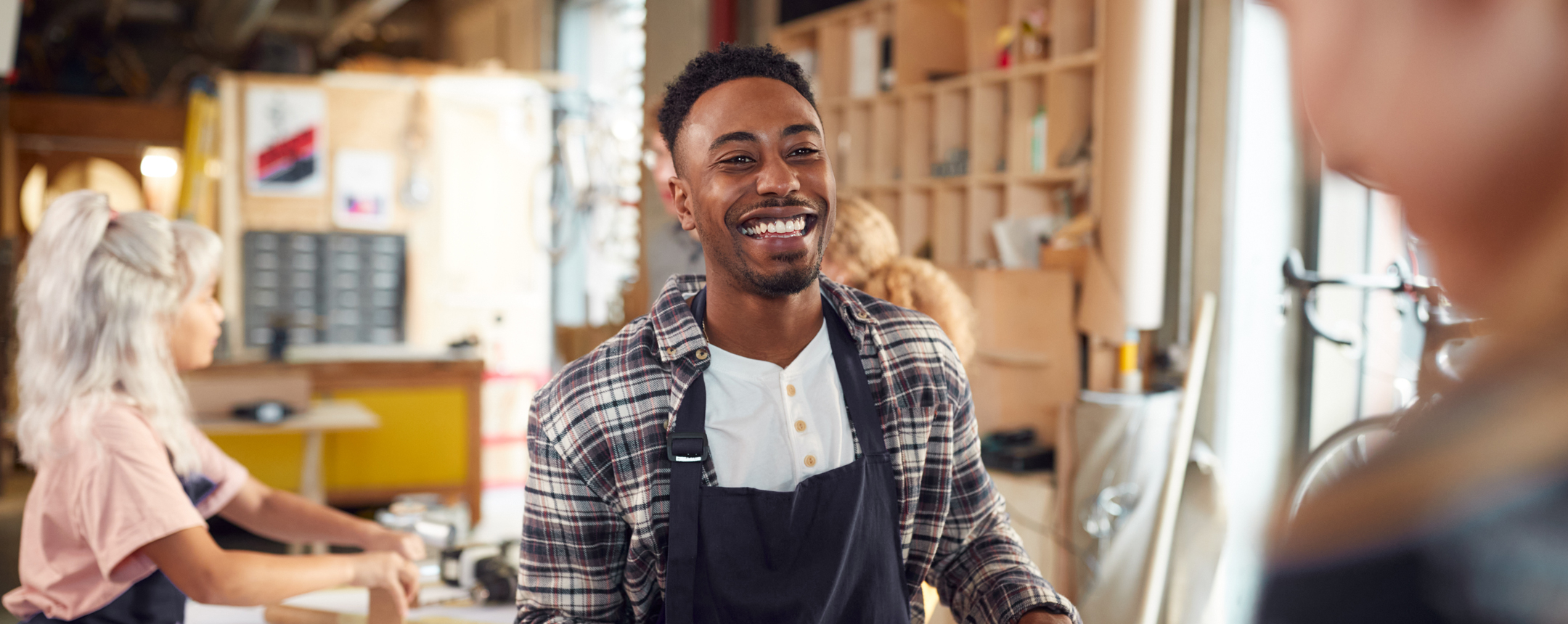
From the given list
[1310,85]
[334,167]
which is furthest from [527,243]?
[1310,85]

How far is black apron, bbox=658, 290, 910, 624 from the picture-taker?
1344 millimetres

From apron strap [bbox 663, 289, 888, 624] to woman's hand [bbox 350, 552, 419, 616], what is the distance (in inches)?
28.6

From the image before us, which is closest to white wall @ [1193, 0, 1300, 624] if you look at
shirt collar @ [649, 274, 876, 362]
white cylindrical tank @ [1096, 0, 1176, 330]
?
white cylindrical tank @ [1096, 0, 1176, 330]

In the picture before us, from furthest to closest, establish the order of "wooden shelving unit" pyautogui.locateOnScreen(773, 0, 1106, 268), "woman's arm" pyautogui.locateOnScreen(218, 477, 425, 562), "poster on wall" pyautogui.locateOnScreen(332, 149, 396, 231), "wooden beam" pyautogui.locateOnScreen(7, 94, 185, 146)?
"wooden beam" pyautogui.locateOnScreen(7, 94, 185, 146) < "poster on wall" pyautogui.locateOnScreen(332, 149, 396, 231) < "wooden shelving unit" pyautogui.locateOnScreen(773, 0, 1106, 268) < "woman's arm" pyautogui.locateOnScreen(218, 477, 425, 562)

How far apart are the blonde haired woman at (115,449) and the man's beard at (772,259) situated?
0.90 meters

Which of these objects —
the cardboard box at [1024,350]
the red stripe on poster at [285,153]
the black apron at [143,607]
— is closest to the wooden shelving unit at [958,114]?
the cardboard box at [1024,350]

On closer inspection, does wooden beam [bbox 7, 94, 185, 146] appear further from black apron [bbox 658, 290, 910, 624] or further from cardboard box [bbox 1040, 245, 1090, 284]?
black apron [bbox 658, 290, 910, 624]

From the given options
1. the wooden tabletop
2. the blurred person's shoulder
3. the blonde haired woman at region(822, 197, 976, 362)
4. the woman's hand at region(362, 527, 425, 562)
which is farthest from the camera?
the wooden tabletop

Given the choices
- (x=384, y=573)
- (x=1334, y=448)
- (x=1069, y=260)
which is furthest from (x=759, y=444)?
(x=1069, y=260)

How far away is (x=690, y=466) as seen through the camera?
1.37m

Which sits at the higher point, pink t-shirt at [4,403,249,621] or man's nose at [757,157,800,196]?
man's nose at [757,157,800,196]

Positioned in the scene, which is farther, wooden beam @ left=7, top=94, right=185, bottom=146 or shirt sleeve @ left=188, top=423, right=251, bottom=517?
wooden beam @ left=7, top=94, right=185, bottom=146

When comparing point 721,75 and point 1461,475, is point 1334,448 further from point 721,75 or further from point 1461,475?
point 1461,475

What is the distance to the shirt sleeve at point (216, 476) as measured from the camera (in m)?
2.15
